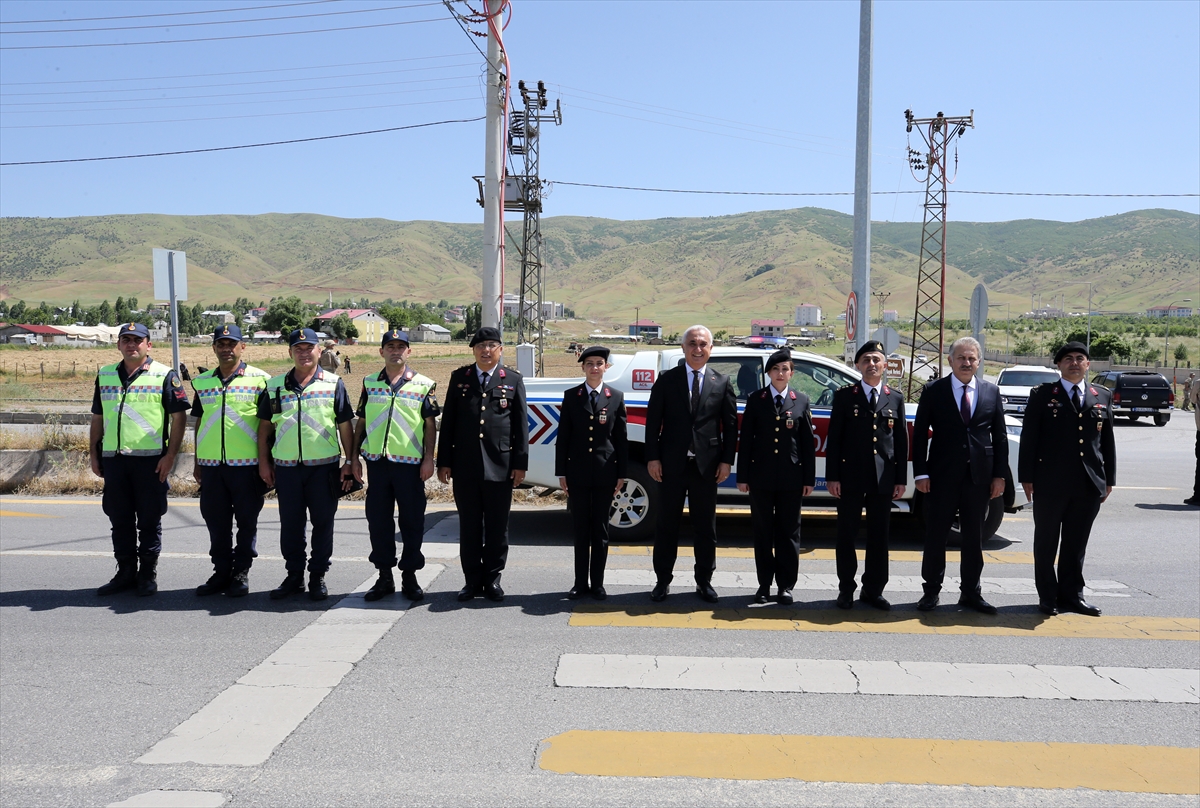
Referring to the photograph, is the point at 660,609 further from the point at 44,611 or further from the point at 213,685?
the point at 44,611

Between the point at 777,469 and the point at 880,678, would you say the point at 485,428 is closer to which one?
the point at 777,469

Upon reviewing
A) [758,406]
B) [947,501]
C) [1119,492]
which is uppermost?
[758,406]

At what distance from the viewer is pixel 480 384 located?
659 cm

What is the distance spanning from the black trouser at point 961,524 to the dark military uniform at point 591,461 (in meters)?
2.24

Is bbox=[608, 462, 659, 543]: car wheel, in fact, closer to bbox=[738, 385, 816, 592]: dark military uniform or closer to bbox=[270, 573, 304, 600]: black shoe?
bbox=[738, 385, 816, 592]: dark military uniform

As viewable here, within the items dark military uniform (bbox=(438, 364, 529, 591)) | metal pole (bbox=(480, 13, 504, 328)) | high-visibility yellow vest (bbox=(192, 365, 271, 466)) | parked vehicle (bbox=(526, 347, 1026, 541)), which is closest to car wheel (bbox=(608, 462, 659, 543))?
parked vehicle (bbox=(526, 347, 1026, 541))

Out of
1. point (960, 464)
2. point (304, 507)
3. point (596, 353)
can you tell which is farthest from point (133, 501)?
point (960, 464)

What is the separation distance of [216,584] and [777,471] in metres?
4.22

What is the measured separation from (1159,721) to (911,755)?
147cm

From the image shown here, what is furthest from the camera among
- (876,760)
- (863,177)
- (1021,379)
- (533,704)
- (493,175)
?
(1021,379)

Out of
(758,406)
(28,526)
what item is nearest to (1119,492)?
(758,406)

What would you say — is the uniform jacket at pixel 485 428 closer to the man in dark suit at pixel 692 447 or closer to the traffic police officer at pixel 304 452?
the traffic police officer at pixel 304 452

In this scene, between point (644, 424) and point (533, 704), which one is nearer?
point (533, 704)

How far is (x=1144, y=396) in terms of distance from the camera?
27062 mm
